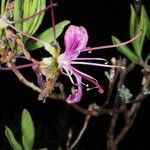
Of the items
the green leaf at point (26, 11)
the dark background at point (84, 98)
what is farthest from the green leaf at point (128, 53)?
the dark background at point (84, 98)

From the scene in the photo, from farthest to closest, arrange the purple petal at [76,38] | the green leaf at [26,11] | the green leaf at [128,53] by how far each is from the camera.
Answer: the green leaf at [128,53], the green leaf at [26,11], the purple petal at [76,38]

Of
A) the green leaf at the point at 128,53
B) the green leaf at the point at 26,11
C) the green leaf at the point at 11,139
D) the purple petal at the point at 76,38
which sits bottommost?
the green leaf at the point at 11,139

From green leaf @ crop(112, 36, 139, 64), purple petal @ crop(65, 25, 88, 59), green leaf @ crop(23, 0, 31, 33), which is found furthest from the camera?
green leaf @ crop(112, 36, 139, 64)

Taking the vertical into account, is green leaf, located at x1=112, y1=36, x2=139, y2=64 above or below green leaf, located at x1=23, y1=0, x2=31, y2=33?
below

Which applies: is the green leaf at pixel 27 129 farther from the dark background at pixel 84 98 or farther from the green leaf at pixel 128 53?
the dark background at pixel 84 98

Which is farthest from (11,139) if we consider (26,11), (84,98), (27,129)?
(84,98)

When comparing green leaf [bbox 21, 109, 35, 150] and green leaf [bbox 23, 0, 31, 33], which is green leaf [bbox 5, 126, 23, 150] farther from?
green leaf [bbox 23, 0, 31, 33]

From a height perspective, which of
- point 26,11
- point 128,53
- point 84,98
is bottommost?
point 84,98

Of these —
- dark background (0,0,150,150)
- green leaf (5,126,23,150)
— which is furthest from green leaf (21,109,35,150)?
dark background (0,0,150,150)

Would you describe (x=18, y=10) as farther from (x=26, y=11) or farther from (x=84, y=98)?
(x=84, y=98)
